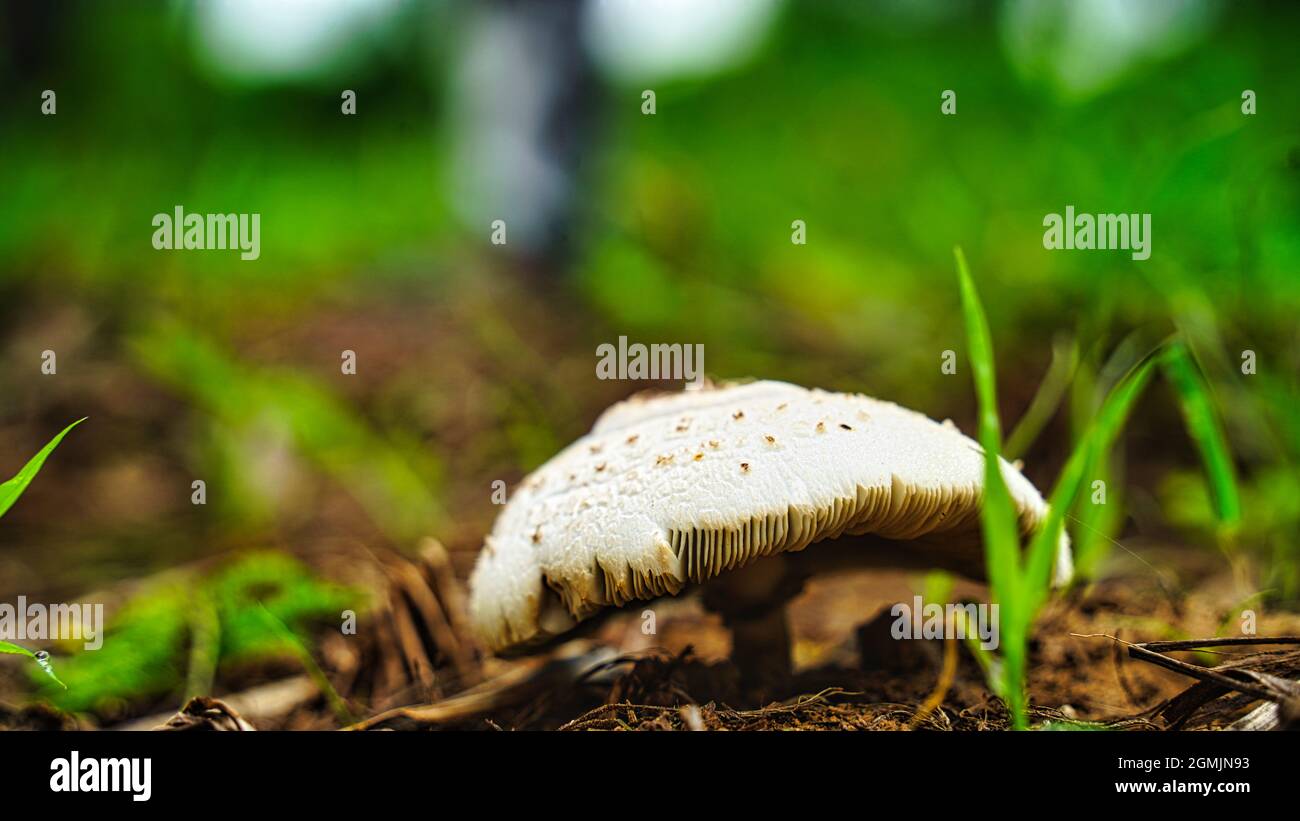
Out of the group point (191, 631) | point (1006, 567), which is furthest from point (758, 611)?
point (191, 631)

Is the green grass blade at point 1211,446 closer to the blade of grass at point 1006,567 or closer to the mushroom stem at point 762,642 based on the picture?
the blade of grass at point 1006,567

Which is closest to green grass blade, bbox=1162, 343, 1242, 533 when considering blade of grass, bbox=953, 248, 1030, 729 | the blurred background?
the blurred background

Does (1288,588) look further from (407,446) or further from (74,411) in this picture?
(74,411)

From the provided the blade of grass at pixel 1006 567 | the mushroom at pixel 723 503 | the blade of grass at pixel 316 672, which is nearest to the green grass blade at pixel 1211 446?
the mushroom at pixel 723 503

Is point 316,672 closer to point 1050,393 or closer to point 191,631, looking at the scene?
point 191,631

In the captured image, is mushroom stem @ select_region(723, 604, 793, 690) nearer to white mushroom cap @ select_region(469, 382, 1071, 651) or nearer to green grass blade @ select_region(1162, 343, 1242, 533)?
white mushroom cap @ select_region(469, 382, 1071, 651)
